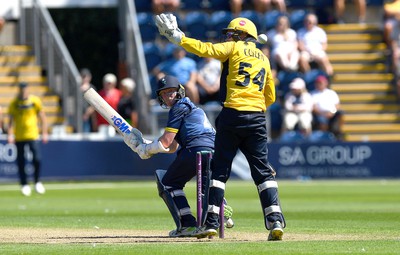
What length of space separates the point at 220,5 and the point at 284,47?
2.78 meters

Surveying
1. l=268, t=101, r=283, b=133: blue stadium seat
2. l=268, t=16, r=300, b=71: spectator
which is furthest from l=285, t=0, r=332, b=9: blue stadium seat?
l=268, t=101, r=283, b=133: blue stadium seat

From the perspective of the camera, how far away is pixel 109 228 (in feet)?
44.0

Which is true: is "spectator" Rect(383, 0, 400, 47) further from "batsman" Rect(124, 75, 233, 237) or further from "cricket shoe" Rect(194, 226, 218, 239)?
"cricket shoe" Rect(194, 226, 218, 239)

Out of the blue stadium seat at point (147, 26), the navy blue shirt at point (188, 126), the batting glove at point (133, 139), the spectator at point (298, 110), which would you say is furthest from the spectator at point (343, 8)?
the batting glove at point (133, 139)

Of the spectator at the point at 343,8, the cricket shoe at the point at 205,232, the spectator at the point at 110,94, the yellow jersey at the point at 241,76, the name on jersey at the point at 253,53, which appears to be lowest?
→ the cricket shoe at the point at 205,232

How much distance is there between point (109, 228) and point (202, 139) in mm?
2055

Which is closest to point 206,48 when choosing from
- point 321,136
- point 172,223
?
point 172,223

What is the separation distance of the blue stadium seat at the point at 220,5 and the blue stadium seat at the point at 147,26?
71.5 inches

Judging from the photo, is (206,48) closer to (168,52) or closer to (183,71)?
(183,71)

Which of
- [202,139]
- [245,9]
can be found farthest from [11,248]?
[245,9]

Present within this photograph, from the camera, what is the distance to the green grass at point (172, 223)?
34.3 ft

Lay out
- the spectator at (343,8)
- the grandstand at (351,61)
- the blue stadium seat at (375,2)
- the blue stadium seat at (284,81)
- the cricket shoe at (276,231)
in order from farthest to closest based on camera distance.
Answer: the blue stadium seat at (375,2) < the spectator at (343,8) < the grandstand at (351,61) < the blue stadium seat at (284,81) < the cricket shoe at (276,231)

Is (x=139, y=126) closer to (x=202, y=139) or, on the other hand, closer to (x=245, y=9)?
(x=245, y=9)

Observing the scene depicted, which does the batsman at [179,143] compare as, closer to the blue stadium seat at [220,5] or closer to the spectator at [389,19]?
the blue stadium seat at [220,5]
